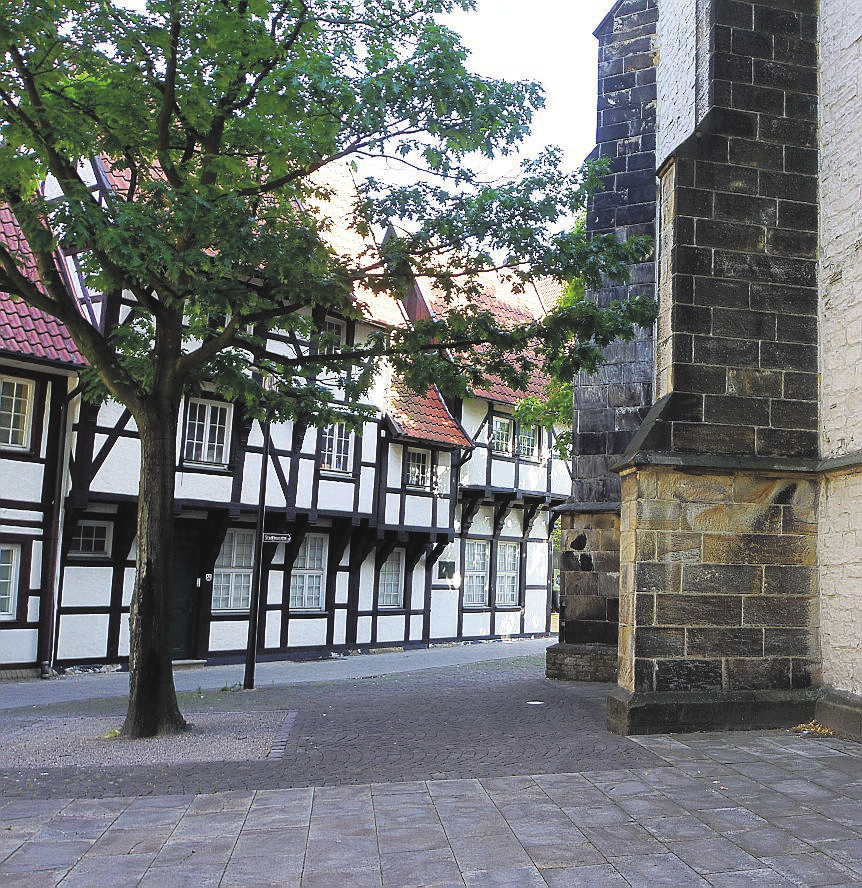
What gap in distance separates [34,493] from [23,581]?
54.7 inches

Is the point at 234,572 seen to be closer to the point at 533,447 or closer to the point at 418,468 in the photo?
the point at 418,468

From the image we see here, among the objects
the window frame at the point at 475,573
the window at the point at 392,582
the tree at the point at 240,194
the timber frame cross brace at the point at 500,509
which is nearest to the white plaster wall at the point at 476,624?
the window frame at the point at 475,573

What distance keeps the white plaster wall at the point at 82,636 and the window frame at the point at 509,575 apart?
1170cm

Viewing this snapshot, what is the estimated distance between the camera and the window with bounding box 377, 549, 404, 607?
69.1ft

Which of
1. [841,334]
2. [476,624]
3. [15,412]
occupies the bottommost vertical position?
[476,624]

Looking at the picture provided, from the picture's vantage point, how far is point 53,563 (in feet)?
48.1

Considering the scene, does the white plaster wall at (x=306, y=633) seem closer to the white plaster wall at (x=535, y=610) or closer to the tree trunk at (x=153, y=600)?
the white plaster wall at (x=535, y=610)

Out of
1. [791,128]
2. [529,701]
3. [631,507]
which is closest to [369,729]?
[529,701]

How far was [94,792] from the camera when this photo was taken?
6402 mm

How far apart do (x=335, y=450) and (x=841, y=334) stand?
11868 millimetres

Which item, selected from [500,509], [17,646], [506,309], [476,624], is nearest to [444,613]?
[476,624]

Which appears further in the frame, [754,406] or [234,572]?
[234,572]

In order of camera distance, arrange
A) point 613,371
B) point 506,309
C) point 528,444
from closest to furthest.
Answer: point 613,371 < point 506,309 < point 528,444

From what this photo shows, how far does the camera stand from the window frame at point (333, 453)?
1844cm
